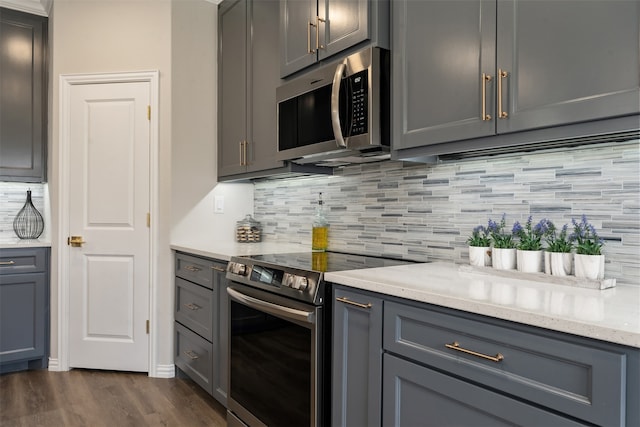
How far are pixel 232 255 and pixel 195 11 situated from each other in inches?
75.4

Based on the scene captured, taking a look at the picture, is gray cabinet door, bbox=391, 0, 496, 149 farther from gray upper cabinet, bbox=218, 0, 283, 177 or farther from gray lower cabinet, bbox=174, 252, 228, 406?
gray lower cabinet, bbox=174, 252, 228, 406

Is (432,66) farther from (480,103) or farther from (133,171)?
(133,171)

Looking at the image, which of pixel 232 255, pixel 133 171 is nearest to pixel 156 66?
pixel 133 171

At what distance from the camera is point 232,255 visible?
2.32 metres

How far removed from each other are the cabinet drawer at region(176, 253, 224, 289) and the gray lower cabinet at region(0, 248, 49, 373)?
1.03m

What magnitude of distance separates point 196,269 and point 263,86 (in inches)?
46.6

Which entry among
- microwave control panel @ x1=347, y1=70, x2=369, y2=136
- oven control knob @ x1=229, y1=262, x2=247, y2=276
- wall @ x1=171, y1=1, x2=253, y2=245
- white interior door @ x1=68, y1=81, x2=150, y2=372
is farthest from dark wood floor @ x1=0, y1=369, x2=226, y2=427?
microwave control panel @ x1=347, y1=70, x2=369, y2=136

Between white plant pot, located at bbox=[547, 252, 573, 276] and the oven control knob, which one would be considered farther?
the oven control knob

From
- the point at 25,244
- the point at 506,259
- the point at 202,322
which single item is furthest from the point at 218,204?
the point at 506,259

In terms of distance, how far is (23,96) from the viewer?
11.0ft

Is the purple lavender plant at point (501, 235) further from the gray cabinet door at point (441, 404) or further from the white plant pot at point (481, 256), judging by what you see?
the gray cabinet door at point (441, 404)

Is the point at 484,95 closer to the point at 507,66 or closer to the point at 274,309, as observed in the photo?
the point at 507,66

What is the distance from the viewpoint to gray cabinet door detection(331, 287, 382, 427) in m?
1.46

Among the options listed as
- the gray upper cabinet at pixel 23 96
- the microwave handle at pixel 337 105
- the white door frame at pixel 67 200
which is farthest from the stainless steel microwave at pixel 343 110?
the gray upper cabinet at pixel 23 96
